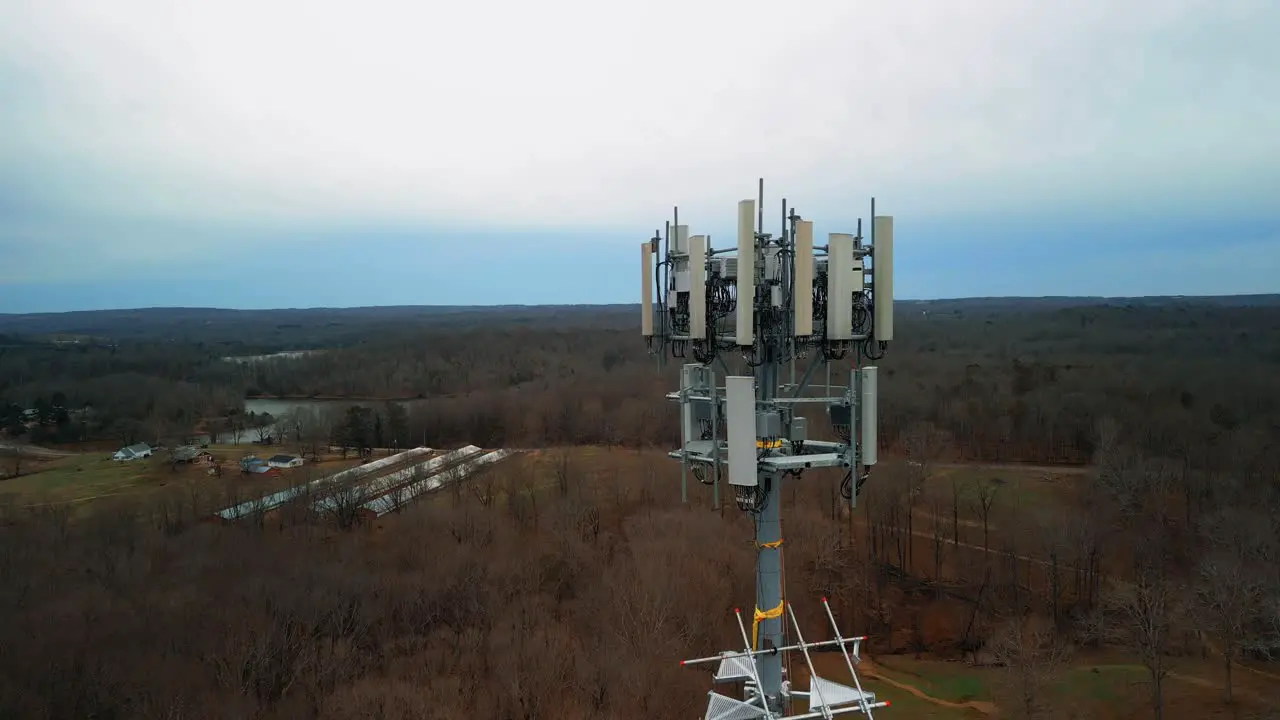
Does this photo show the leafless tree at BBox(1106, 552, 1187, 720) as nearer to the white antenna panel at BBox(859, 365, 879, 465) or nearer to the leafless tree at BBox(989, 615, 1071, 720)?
the leafless tree at BBox(989, 615, 1071, 720)

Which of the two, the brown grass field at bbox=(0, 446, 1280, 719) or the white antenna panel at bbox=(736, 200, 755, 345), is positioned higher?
the white antenna panel at bbox=(736, 200, 755, 345)

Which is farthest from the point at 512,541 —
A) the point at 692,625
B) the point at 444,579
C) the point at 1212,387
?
the point at 1212,387

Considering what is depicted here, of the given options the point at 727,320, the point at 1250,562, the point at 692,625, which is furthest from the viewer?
the point at 1250,562

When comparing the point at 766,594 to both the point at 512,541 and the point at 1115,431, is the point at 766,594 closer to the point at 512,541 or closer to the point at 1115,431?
the point at 512,541

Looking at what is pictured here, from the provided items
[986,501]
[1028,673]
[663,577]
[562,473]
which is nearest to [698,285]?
[1028,673]

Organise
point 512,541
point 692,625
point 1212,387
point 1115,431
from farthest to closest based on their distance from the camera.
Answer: point 1212,387 → point 1115,431 → point 512,541 → point 692,625

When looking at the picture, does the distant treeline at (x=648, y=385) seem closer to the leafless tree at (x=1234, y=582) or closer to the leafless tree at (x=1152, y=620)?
the leafless tree at (x=1152, y=620)

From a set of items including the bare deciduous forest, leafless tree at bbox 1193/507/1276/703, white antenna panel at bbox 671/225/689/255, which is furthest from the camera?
leafless tree at bbox 1193/507/1276/703

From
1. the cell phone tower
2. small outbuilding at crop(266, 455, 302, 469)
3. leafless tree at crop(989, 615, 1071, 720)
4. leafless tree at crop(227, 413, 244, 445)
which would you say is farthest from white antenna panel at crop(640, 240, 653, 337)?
leafless tree at crop(227, 413, 244, 445)
